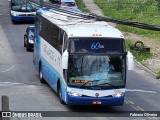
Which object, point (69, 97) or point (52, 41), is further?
point (52, 41)

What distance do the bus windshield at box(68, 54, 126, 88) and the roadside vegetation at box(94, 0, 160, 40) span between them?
2405 cm

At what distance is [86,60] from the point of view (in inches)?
964

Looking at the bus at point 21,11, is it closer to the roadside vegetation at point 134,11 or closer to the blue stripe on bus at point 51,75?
the roadside vegetation at point 134,11

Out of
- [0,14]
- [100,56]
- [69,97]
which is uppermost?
[100,56]

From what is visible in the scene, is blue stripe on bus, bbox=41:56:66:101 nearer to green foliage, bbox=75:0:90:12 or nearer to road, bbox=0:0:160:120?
road, bbox=0:0:160:120

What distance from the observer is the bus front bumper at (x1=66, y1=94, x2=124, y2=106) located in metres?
24.4

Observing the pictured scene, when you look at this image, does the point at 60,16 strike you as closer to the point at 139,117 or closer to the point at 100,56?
the point at 100,56

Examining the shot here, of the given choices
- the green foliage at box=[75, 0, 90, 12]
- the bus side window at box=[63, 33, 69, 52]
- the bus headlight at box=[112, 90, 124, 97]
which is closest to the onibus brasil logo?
the bus side window at box=[63, 33, 69, 52]

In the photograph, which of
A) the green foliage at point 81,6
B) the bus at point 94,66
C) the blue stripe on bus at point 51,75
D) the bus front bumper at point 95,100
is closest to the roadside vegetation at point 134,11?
the green foliage at point 81,6

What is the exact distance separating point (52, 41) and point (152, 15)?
104 feet

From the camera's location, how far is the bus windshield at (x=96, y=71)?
24.4 meters

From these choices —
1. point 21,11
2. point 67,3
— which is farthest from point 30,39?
point 67,3

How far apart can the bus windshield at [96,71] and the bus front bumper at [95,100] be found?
1.65 feet

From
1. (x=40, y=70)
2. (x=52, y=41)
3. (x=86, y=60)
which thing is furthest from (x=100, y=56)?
(x=40, y=70)
